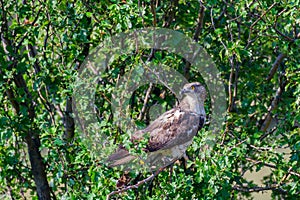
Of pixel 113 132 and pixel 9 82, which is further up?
pixel 9 82

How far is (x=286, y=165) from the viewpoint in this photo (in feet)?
13.2

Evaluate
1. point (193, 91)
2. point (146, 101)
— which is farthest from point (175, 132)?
point (146, 101)

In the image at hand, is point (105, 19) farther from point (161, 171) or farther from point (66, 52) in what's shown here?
point (161, 171)

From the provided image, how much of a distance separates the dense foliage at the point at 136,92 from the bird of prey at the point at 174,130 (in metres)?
0.10

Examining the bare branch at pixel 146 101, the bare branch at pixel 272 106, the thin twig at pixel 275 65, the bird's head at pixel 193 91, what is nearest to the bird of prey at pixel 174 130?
the bird's head at pixel 193 91

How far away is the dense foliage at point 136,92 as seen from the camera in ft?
12.2

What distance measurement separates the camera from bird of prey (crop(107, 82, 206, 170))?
11.7 ft

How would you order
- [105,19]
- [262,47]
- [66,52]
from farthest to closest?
[262,47] → [66,52] → [105,19]

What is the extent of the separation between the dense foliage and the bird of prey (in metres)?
0.10

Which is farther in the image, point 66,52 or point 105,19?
point 66,52

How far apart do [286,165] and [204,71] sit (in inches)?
32.4

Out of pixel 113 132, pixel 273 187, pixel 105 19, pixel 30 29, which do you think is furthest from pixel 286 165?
pixel 30 29

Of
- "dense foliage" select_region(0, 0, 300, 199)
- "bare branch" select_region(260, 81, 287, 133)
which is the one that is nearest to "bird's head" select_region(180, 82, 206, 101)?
"dense foliage" select_region(0, 0, 300, 199)

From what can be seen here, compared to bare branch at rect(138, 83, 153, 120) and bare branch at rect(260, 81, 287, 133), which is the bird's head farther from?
bare branch at rect(260, 81, 287, 133)
